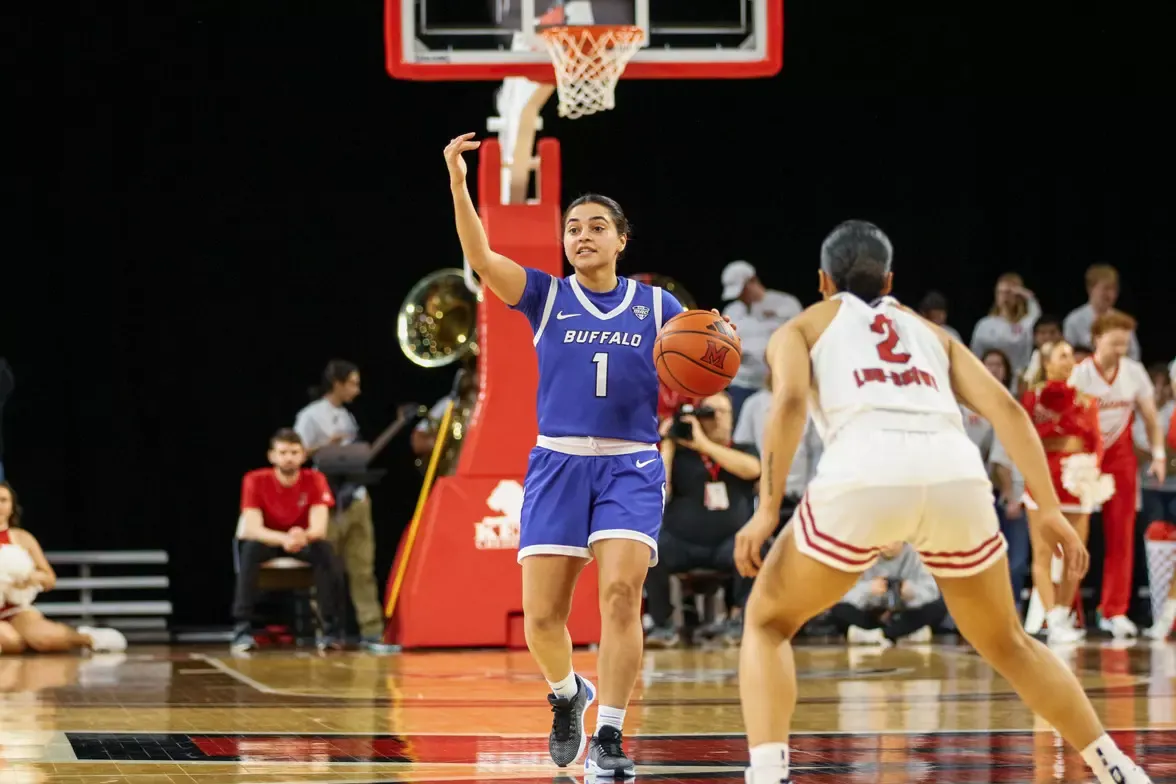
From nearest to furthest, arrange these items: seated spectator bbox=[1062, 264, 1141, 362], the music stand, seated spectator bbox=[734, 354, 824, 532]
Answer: seated spectator bbox=[734, 354, 824, 532], the music stand, seated spectator bbox=[1062, 264, 1141, 362]

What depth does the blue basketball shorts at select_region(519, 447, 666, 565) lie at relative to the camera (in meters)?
6.37

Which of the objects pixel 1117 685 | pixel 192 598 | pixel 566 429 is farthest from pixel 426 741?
pixel 192 598

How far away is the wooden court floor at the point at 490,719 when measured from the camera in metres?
6.56

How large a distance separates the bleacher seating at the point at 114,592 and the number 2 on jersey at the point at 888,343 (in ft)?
34.9

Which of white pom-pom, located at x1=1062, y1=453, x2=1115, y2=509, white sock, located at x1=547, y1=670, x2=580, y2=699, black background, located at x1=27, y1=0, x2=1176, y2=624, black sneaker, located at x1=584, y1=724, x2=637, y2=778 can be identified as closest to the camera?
black sneaker, located at x1=584, y1=724, x2=637, y2=778

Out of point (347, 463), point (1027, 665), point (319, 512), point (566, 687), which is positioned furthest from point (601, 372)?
point (347, 463)

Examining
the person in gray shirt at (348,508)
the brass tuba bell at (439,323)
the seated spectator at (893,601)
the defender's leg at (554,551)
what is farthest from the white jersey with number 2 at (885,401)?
the brass tuba bell at (439,323)

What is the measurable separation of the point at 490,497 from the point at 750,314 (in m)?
3.26

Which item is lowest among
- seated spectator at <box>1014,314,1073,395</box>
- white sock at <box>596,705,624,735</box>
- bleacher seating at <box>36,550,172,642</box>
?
bleacher seating at <box>36,550,172,642</box>

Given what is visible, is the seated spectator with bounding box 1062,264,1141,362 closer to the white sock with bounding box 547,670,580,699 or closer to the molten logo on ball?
the molten logo on ball

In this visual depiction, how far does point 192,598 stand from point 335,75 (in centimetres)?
496

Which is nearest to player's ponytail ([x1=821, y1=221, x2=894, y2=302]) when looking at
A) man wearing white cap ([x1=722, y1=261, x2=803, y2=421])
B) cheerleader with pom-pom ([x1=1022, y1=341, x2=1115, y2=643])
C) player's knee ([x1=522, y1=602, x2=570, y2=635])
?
player's knee ([x1=522, y1=602, x2=570, y2=635])

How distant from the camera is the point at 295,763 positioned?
678 cm

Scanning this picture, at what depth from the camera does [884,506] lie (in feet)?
16.6
